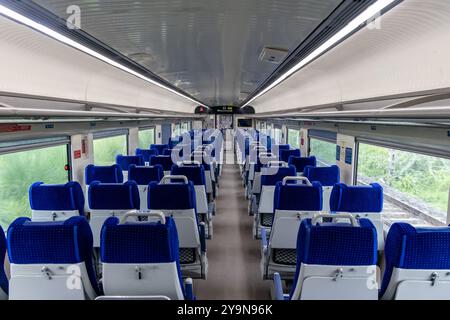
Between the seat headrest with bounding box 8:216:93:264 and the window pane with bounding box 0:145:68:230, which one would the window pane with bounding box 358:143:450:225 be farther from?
the window pane with bounding box 0:145:68:230

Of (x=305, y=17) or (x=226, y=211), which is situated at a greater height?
(x=305, y=17)

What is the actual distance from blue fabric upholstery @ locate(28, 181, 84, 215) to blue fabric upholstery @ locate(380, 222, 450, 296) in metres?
3.56

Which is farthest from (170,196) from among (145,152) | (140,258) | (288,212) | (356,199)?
(145,152)

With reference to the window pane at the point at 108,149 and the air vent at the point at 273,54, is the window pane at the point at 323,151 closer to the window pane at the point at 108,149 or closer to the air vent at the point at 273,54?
the air vent at the point at 273,54

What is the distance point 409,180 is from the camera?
5207 mm

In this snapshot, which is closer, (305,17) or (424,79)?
(305,17)

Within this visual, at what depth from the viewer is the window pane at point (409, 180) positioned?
4.14 meters

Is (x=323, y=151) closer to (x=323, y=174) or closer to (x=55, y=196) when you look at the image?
(x=323, y=174)

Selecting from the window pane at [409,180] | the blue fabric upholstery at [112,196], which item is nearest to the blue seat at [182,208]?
the blue fabric upholstery at [112,196]

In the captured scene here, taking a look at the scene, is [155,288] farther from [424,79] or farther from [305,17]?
[424,79]

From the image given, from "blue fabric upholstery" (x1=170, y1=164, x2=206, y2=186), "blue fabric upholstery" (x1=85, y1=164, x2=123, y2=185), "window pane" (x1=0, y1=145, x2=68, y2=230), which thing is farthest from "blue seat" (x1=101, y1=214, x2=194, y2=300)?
"blue fabric upholstery" (x1=85, y1=164, x2=123, y2=185)

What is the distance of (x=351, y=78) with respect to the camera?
508cm
